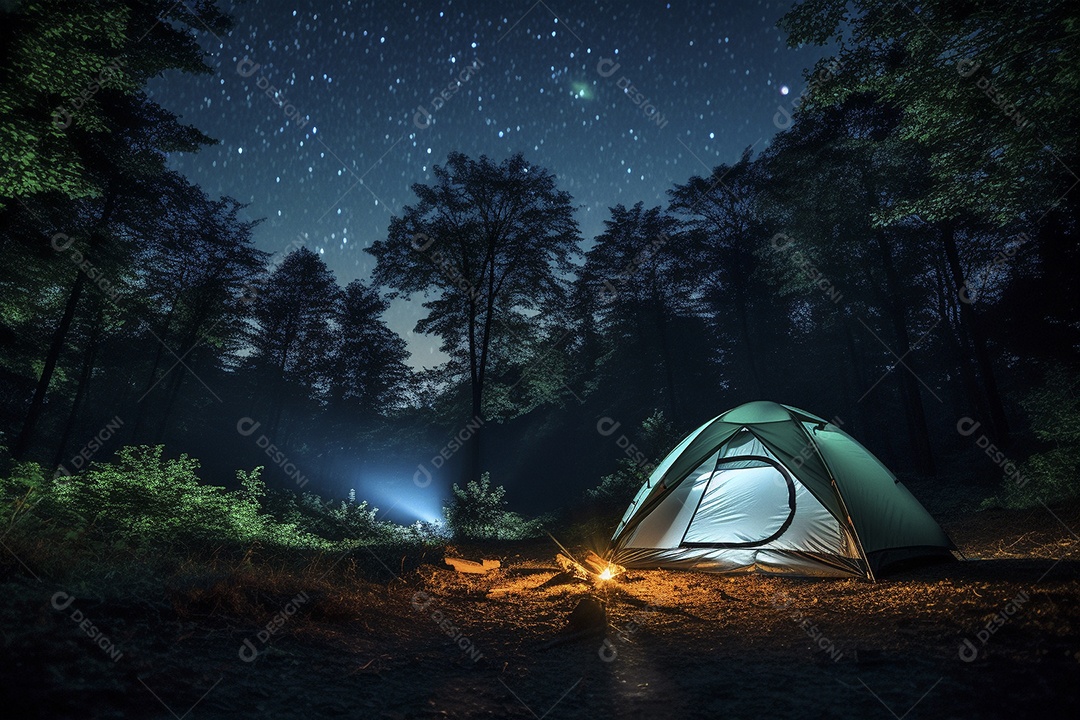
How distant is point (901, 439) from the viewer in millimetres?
27000

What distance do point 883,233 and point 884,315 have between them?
991 cm

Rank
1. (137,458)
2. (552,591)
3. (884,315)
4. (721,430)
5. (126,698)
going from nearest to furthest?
1. (126,698)
2. (552,591)
3. (721,430)
4. (137,458)
5. (884,315)

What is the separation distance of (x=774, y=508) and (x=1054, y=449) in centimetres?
834

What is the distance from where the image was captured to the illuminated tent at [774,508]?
6664 mm

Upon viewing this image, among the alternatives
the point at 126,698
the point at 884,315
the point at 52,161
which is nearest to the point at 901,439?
the point at 884,315

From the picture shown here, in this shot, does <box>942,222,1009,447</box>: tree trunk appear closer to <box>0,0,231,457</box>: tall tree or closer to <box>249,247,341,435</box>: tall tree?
<box>0,0,231,457</box>: tall tree

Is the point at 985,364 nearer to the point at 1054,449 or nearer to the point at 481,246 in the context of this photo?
the point at 1054,449

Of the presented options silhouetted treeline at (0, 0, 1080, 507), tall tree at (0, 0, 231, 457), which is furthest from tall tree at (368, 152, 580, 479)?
tall tree at (0, 0, 231, 457)

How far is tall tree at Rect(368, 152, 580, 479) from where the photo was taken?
17.3 metres

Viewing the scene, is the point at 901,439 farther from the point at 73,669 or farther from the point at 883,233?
the point at 73,669

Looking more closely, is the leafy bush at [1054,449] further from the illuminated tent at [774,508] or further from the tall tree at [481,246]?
the tall tree at [481,246]

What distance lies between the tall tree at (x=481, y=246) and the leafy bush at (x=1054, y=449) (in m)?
13.7

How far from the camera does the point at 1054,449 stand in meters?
10.4

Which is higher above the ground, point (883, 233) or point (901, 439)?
point (883, 233)
